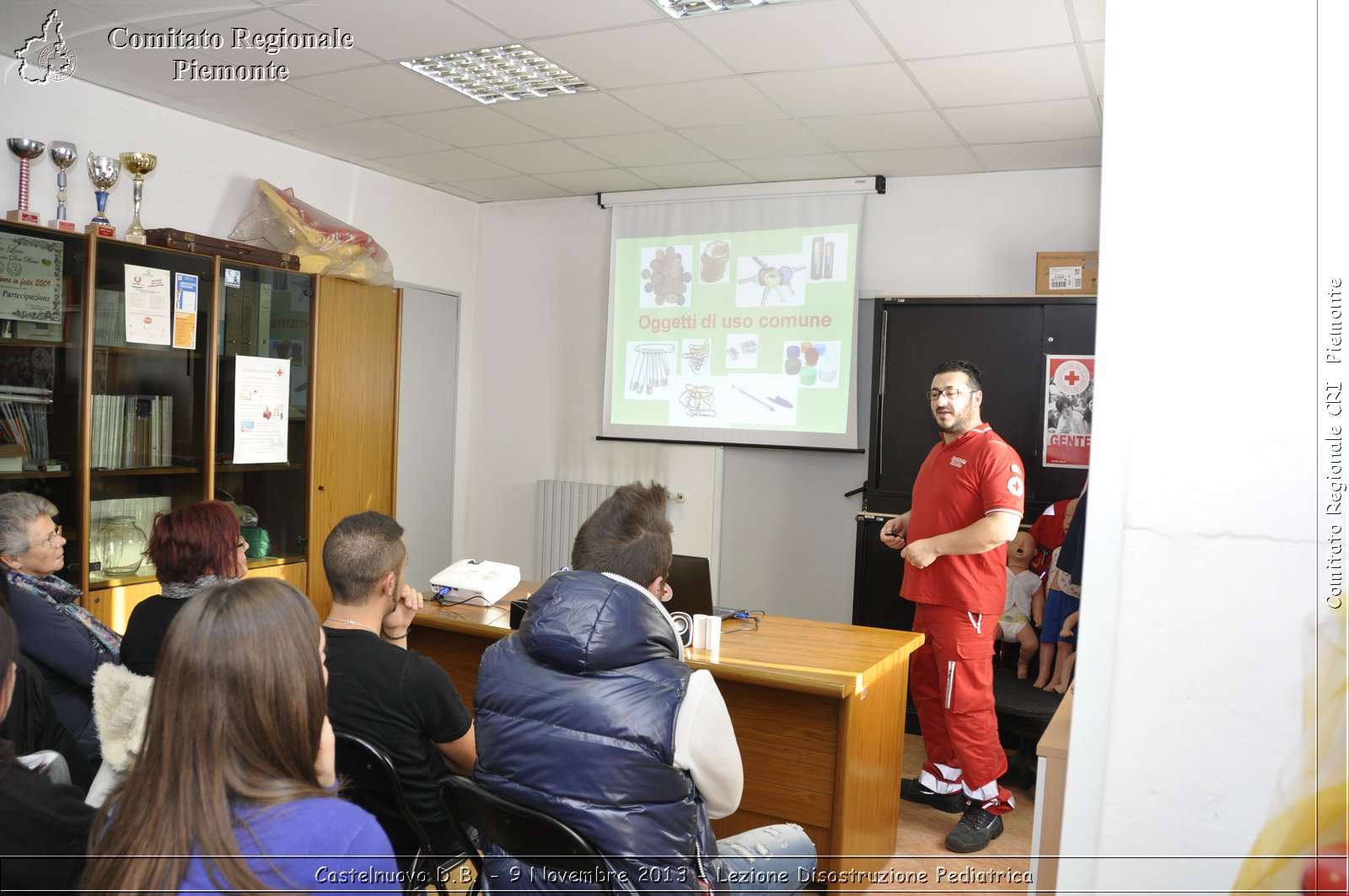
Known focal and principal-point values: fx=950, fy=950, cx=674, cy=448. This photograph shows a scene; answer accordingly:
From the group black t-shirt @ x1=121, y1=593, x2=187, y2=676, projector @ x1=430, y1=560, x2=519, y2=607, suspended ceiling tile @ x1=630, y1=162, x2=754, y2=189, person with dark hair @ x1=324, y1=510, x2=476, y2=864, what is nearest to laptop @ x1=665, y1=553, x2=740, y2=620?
projector @ x1=430, y1=560, x2=519, y2=607

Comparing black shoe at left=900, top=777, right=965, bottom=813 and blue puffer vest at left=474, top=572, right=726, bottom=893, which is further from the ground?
blue puffer vest at left=474, top=572, right=726, bottom=893

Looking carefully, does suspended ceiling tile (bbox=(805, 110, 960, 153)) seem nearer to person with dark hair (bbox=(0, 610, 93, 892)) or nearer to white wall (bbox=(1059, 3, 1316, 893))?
white wall (bbox=(1059, 3, 1316, 893))

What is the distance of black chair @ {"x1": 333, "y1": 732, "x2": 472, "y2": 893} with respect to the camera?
1.84 meters

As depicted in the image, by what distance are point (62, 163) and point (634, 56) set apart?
2429 mm

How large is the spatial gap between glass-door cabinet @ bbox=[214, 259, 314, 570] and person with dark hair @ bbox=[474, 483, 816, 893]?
3.27m

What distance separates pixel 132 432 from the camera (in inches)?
160

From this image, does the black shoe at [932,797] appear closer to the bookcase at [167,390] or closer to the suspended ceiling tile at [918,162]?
the suspended ceiling tile at [918,162]

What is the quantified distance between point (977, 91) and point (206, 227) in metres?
3.61

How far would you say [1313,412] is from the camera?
1.26 metres

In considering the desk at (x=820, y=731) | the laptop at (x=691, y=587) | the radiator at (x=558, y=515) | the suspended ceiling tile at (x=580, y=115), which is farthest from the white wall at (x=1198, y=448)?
the radiator at (x=558, y=515)

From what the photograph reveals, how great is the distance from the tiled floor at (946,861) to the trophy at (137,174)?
3831mm

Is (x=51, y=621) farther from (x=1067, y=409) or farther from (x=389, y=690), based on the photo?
(x=1067, y=409)

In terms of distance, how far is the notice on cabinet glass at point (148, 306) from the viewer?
13.1 ft

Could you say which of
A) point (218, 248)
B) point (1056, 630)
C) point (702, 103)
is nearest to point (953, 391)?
point (1056, 630)
